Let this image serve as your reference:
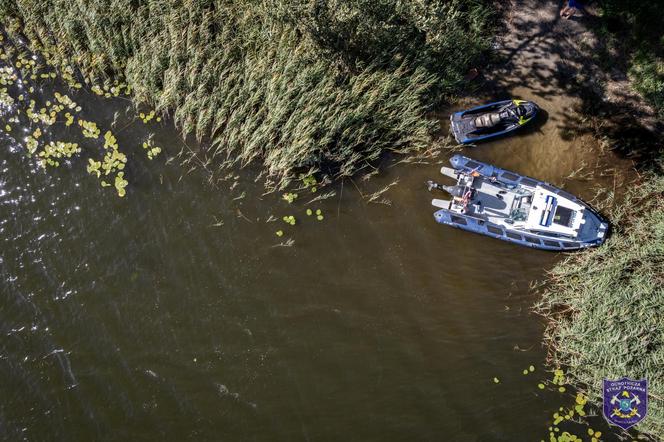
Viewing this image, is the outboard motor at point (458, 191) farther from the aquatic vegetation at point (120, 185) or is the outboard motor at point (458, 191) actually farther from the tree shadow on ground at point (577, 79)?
the aquatic vegetation at point (120, 185)

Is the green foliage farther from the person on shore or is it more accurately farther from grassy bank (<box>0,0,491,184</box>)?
grassy bank (<box>0,0,491,184</box>)

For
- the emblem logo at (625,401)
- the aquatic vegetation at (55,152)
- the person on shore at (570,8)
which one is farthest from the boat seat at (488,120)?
the aquatic vegetation at (55,152)

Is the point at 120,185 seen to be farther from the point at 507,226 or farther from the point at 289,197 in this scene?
the point at 507,226

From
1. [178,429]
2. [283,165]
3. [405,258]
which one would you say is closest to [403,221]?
[405,258]

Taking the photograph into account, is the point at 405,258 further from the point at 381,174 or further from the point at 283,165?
the point at 283,165

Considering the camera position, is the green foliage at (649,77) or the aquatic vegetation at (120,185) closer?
the aquatic vegetation at (120,185)

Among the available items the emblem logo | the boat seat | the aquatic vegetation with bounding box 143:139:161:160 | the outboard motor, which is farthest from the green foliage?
the aquatic vegetation with bounding box 143:139:161:160
